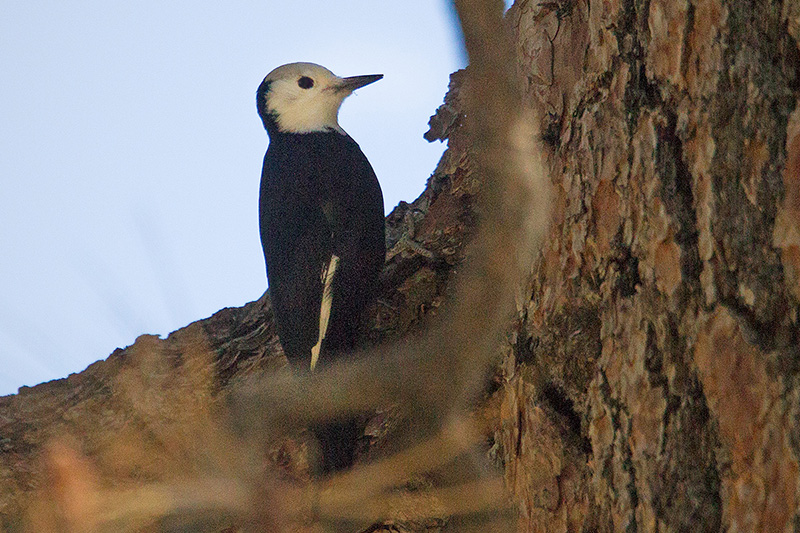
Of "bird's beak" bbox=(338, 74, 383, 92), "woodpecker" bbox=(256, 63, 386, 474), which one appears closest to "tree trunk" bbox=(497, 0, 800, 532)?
"woodpecker" bbox=(256, 63, 386, 474)

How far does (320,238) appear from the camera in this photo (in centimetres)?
310

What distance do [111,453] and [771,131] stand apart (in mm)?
2079

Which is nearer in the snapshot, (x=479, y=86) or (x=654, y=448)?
(x=479, y=86)

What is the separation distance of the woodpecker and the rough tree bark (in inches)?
44.0

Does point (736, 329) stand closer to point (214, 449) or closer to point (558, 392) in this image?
point (558, 392)

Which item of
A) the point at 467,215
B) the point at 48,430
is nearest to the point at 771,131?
the point at 467,215

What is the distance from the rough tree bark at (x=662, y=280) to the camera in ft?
3.74

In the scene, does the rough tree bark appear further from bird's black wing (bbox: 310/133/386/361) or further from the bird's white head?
the bird's white head

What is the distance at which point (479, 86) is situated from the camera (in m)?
0.88

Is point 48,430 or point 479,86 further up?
point 479,86

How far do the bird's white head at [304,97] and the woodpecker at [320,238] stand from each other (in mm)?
17

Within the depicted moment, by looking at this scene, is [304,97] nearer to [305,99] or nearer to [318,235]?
[305,99]

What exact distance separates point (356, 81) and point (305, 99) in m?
0.24

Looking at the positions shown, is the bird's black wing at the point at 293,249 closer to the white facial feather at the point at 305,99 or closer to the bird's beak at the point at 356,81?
the white facial feather at the point at 305,99
